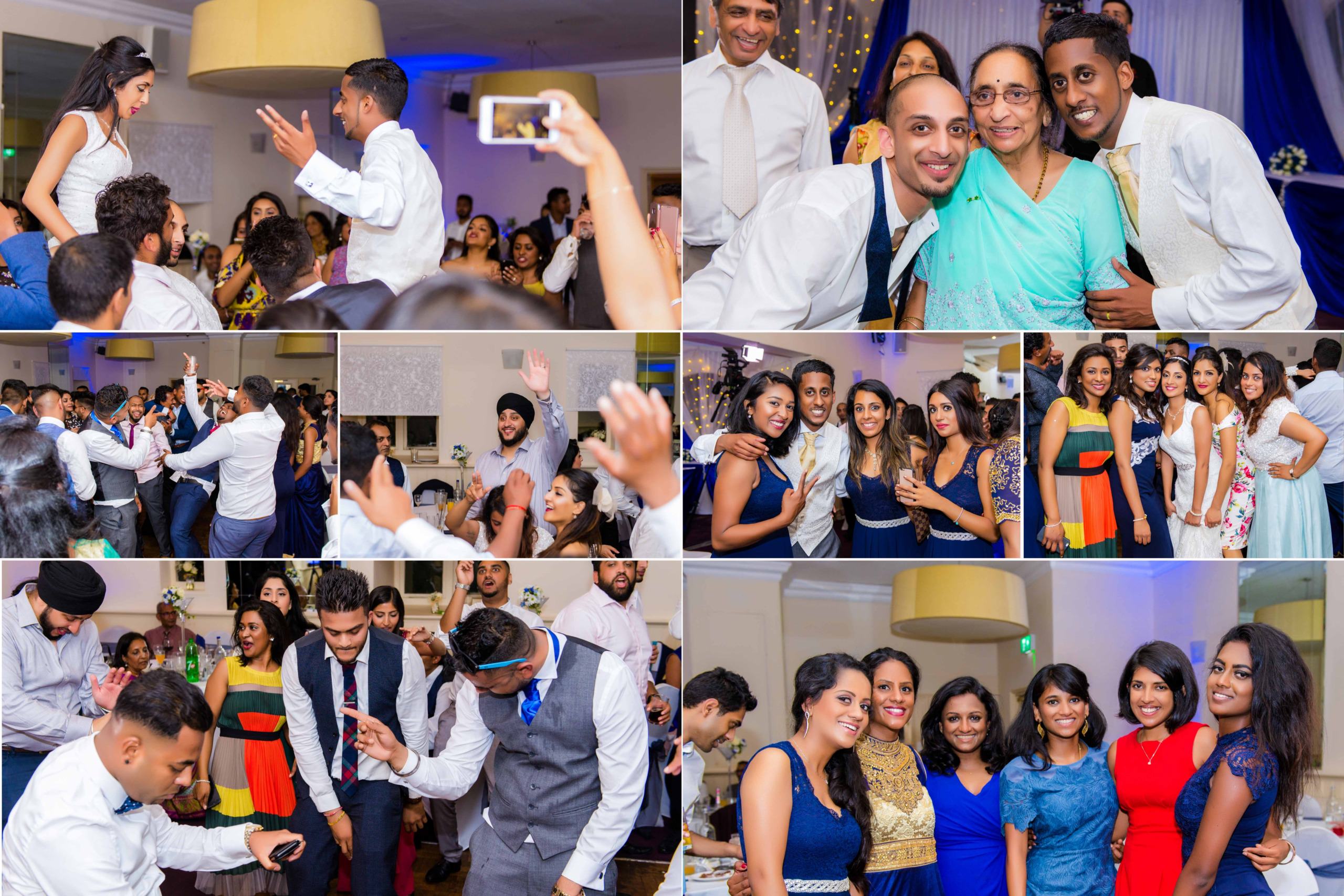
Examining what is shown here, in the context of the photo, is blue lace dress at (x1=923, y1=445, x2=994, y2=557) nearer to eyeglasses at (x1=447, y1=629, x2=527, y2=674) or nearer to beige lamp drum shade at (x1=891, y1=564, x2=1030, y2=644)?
beige lamp drum shade at (x1=891, y1=564, x2=1030, y2=644)

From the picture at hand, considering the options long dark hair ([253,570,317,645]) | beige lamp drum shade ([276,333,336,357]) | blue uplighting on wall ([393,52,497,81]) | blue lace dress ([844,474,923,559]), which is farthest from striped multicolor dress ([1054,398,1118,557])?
blue uplighting on wall ([393,52,497,81])

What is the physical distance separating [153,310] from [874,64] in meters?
2.03

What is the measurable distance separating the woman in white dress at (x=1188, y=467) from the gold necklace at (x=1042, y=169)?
585 mm

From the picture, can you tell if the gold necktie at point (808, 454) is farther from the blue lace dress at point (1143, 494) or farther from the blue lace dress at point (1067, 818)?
the blue lace dress at point (1067, 818)

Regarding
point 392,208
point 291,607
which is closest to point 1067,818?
point 291,607

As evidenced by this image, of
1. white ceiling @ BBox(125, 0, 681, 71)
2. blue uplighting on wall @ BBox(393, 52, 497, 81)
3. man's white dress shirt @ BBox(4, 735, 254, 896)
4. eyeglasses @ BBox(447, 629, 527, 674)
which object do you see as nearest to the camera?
man's white dress shirt @ BBox(4, 735, 254, 896)

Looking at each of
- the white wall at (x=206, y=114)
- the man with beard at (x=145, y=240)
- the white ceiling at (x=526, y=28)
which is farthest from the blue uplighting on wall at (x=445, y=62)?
the man with beard at (x=145, y=240)

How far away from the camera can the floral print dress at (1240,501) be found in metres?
2.89

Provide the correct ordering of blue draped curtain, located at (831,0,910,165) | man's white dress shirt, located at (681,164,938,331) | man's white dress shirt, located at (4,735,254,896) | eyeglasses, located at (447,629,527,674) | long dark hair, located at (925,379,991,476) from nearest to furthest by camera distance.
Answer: man's white dress shirt, located at (4,735,254,896) → man's white dress shirt, located at (681,164,938,331) → eyeglasses, located at (447,629,527,674) → long dark hair, located at (925,379,991,476) → blue draped curtain, located at (831,0,910,165)

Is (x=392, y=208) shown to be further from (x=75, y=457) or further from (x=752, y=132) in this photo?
(x=75, y=457)

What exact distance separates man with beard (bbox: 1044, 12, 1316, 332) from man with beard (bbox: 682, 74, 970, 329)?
0.34 meters

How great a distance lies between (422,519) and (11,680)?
4.17 feet

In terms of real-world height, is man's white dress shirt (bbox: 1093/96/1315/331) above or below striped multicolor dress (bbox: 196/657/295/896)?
above

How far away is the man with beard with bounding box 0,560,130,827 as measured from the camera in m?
2.98
